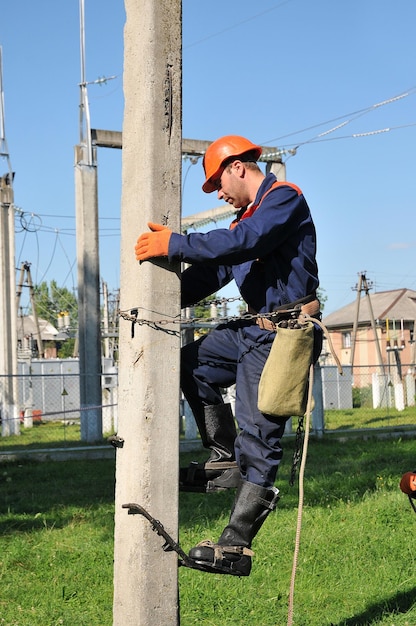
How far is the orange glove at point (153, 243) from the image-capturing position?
372 centimetres

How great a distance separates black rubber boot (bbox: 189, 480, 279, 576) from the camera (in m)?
3.85

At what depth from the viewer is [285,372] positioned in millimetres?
3990

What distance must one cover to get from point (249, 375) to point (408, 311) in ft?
219

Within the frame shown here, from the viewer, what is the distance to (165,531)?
3779mm

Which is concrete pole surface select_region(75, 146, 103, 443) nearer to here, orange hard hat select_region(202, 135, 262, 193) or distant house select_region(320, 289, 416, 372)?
orange hard hat select_region(202, 135, 262, 193)

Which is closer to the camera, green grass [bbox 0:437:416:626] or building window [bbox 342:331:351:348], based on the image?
green grass [bbox 0:437:416:626]

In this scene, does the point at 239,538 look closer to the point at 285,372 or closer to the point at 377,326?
the point at 285,372

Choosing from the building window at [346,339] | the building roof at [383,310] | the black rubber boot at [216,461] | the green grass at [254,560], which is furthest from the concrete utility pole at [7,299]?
the building window at [346,339]

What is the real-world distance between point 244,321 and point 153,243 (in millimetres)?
873

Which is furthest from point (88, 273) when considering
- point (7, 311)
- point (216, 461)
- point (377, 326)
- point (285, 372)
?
point (377, 326)

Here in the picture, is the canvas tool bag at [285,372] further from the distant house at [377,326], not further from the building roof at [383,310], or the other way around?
the building roof at [383,310]

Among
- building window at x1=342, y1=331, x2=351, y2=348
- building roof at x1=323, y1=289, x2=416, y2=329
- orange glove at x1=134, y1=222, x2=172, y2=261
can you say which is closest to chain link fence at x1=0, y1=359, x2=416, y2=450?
orange glove at x1=134, y1=222, x2=172, y2=261

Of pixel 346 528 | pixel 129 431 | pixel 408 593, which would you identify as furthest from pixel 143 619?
pixel 346 528

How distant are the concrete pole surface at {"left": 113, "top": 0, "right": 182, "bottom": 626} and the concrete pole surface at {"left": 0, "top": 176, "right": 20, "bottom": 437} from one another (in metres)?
17.3
